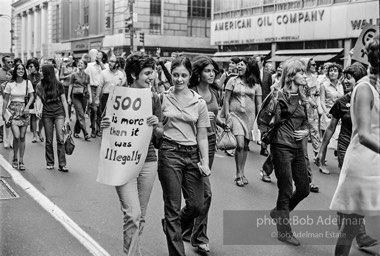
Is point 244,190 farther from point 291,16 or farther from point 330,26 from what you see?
point 291,16

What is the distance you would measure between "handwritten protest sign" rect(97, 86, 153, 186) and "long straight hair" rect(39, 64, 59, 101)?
511 centimetres

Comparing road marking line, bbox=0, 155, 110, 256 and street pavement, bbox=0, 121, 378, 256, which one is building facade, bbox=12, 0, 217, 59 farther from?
road marking line, bbox=0, 155, 110, 256

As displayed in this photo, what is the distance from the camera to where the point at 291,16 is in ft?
114

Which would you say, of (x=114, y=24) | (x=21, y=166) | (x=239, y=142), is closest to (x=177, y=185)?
(x=239, y=142)

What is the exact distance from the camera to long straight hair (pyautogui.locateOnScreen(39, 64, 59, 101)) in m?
9.81

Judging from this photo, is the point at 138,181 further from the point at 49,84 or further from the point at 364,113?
the point at 49,84

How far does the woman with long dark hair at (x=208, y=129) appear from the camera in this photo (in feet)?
18.9

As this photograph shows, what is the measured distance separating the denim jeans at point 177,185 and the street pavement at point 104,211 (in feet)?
2.02

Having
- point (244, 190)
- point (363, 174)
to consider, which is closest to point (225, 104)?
point (244, 190)

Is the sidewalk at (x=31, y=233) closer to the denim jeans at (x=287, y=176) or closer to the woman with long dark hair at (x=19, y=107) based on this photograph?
the denim jeans at (x=287, y=176)

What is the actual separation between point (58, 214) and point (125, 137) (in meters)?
2.45

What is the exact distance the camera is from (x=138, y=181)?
5.07 metres

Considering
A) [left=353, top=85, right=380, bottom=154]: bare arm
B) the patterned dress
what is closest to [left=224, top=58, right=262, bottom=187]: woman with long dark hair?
the patterned dress

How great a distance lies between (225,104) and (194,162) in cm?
407
